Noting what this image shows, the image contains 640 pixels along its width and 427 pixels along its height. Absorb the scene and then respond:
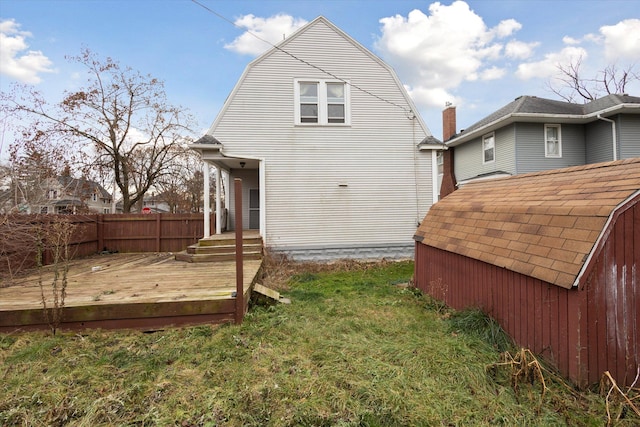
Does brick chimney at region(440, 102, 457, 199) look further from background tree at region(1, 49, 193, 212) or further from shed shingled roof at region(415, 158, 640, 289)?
background tree at region(1, 49, 193, 212)

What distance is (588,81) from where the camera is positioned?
20.4m

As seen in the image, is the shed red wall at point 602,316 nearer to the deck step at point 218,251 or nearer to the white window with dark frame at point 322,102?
the deck step at point 218,251

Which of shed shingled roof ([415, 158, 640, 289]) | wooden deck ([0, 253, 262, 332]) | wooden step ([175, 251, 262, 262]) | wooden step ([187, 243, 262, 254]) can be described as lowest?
wooden deck ([0, 253, 262, 332])

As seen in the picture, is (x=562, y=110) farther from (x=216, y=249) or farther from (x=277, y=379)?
(x=277, y=379)

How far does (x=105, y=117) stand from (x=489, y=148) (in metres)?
20.3

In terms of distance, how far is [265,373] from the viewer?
9.10ft

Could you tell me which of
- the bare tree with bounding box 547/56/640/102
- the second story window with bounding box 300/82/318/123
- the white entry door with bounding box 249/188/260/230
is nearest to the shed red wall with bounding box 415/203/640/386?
the second story window with bounding box 300/82/318/123

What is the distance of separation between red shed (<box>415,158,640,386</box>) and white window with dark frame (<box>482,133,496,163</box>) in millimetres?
11289

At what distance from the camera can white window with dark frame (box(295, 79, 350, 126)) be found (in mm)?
9258

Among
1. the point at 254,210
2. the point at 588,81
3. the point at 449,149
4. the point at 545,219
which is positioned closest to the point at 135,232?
the point at 254,210

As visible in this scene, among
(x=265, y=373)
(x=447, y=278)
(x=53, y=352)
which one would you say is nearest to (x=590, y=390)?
(x=447, y=278)

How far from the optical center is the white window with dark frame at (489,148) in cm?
1405

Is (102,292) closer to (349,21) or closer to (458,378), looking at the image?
(458,378)

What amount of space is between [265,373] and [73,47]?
64.3 feet
